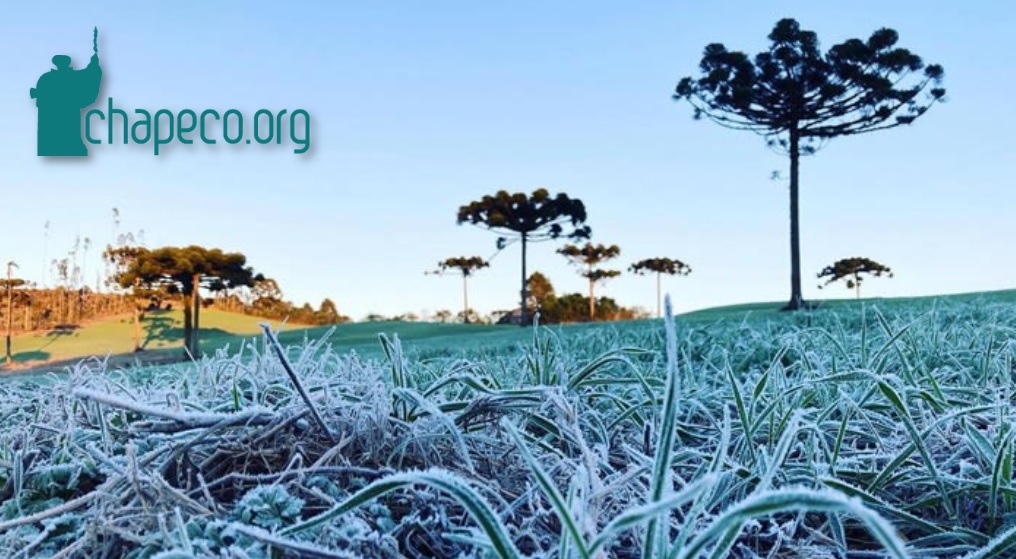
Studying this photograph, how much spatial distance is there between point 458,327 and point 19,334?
16.3m

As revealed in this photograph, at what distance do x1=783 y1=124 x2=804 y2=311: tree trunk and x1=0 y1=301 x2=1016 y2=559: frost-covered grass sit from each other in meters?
15.8

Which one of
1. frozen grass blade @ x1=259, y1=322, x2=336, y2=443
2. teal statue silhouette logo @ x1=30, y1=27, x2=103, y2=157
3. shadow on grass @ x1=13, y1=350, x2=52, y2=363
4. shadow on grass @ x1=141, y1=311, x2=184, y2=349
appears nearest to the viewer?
frozen grass blade @ x1=259, y1=322, x2=336, y2=443

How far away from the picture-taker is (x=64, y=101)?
1358 cm

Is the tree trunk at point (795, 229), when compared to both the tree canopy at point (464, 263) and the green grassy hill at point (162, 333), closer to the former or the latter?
the green grassy hill at point (162, 333)

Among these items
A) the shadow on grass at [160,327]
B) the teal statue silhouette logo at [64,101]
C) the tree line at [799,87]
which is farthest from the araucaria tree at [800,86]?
the shadow on grass at [160,327]

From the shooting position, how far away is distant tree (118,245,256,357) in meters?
22.2

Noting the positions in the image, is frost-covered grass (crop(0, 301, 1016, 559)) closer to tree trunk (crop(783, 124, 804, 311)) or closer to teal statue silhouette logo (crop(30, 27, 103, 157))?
teal statue silhouette logo (crop(30, 27, 103, 157))

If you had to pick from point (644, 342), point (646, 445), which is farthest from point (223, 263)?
point (646, 445)

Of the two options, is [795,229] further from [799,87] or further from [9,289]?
[9,289]

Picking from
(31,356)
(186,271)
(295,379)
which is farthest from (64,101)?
(295,379)

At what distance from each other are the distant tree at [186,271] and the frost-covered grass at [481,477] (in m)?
22.4

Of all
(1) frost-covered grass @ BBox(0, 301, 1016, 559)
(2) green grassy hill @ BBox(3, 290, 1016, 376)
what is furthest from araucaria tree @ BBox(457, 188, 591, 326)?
(1) frost-covered grass @ BBox(0, 301, 1016, 559)

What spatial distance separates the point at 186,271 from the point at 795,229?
A: 16.3m

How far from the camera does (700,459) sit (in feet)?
3.07
